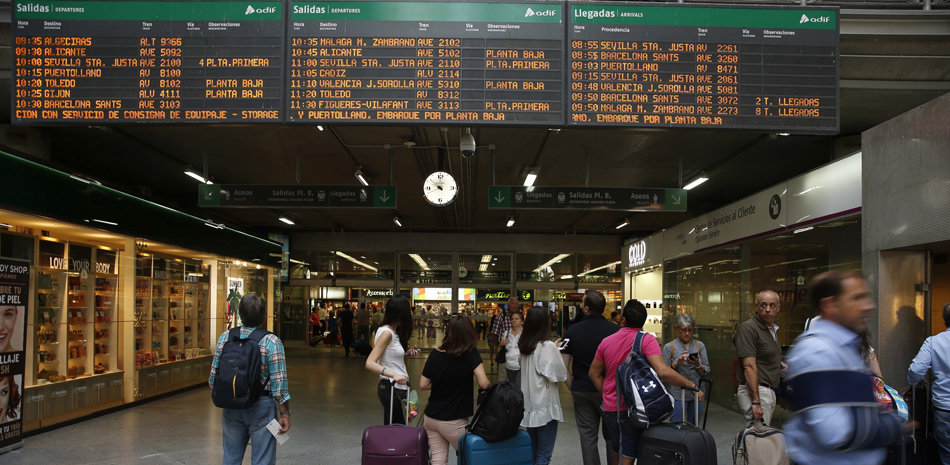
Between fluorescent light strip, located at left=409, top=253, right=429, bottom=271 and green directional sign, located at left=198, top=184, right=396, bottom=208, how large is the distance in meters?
12.1

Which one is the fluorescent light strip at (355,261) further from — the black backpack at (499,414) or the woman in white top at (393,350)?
the black backpack at (499,414)

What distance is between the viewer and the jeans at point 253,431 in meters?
4.11

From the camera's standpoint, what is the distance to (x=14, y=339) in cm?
657

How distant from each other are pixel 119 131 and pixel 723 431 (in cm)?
926

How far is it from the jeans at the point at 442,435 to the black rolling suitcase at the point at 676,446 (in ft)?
3.73

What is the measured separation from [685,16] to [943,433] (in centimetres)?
378

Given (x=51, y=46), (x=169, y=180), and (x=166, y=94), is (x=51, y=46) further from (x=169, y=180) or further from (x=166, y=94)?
(x=169, y=180)

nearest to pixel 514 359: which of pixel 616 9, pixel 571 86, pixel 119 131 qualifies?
pixel 571 86

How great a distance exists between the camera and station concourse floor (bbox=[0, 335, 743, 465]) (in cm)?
629

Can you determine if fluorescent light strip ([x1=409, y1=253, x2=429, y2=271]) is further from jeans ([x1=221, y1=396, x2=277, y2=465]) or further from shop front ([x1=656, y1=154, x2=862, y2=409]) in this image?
jeans ([x1=221, y1=396, x2=277, y2=465])

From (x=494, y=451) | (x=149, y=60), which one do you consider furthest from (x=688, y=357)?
(x=149, y=60)

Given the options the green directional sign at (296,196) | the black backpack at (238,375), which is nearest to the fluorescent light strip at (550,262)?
Answer: the green directional sign at (296,196)

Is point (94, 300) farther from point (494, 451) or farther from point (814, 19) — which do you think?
point (814, 19)

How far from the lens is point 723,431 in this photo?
7.60 m
